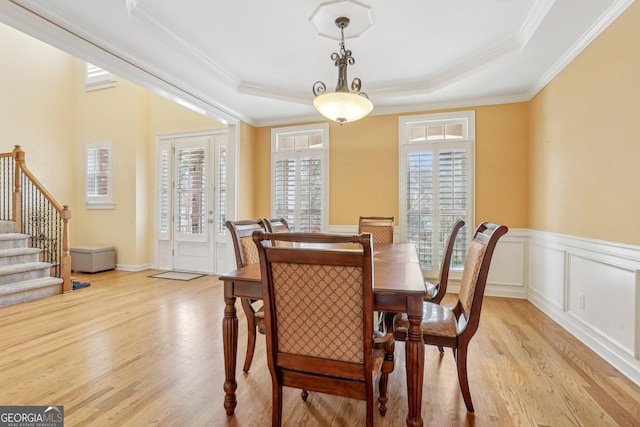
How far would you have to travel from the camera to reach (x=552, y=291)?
327cm

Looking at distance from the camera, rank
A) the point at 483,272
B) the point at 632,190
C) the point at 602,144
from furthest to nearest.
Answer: the point at 602,144 → the point at 632,190 → the point at 483,272

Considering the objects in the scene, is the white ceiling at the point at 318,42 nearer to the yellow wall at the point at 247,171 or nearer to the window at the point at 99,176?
the yellow wall at the point at 247,171

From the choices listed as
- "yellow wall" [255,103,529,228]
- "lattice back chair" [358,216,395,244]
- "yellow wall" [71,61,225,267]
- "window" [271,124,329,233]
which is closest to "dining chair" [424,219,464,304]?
"lattice back chair" [358,216,395,244]

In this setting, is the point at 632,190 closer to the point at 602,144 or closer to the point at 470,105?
the point at 602,144

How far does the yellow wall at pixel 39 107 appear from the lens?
5.19 meters

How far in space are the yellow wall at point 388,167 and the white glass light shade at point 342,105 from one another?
2.07 metres

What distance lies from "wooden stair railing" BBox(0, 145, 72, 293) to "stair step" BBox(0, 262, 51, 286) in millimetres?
254

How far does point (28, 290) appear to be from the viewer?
150 inches

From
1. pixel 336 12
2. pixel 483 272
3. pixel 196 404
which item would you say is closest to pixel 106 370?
pixel 196 404

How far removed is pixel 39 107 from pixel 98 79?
3.55 ft

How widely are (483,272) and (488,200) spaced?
2.89 metres

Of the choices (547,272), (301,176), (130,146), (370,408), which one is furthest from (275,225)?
(130,146)

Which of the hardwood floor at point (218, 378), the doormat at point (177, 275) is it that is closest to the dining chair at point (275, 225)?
the hardwood floor at point (218, 378)

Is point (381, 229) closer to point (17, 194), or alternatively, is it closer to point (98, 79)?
point (17, 194)
